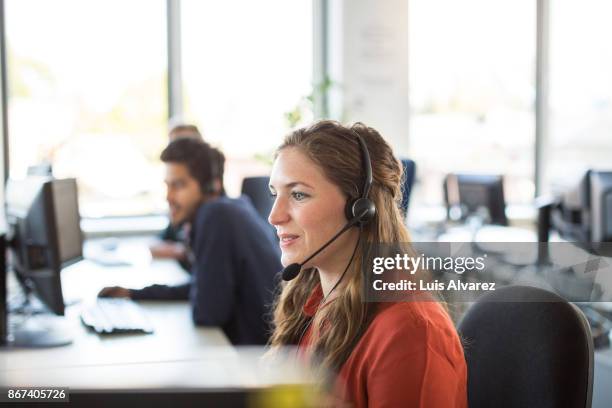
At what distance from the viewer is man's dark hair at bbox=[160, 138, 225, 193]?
2.37 meters

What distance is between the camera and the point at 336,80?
5.23 metres

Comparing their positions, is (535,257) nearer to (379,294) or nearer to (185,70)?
(379,294)

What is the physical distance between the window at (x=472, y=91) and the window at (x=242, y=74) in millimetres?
948

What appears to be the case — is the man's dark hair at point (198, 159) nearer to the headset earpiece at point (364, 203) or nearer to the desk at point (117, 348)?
the desk at point (117, 348)

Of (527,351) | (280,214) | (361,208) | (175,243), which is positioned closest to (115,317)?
(280,214)

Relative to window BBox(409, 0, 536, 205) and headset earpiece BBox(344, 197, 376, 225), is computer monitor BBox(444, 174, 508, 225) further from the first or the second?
headset earpiece BBox(344, 197, 376, 225)

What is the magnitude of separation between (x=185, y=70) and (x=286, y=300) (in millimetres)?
3867

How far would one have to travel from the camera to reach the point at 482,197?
172 inches

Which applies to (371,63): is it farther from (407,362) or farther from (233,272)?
(407,362)

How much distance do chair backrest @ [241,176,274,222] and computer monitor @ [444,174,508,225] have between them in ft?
5.50

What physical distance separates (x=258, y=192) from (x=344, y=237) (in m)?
2.01

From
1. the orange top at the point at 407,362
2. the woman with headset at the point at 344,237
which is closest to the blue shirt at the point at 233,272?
the woman with headset at the point at 344,237

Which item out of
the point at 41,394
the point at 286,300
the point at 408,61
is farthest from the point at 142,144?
the point at 41,394

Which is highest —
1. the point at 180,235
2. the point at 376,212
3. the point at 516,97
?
the point at 516,97
